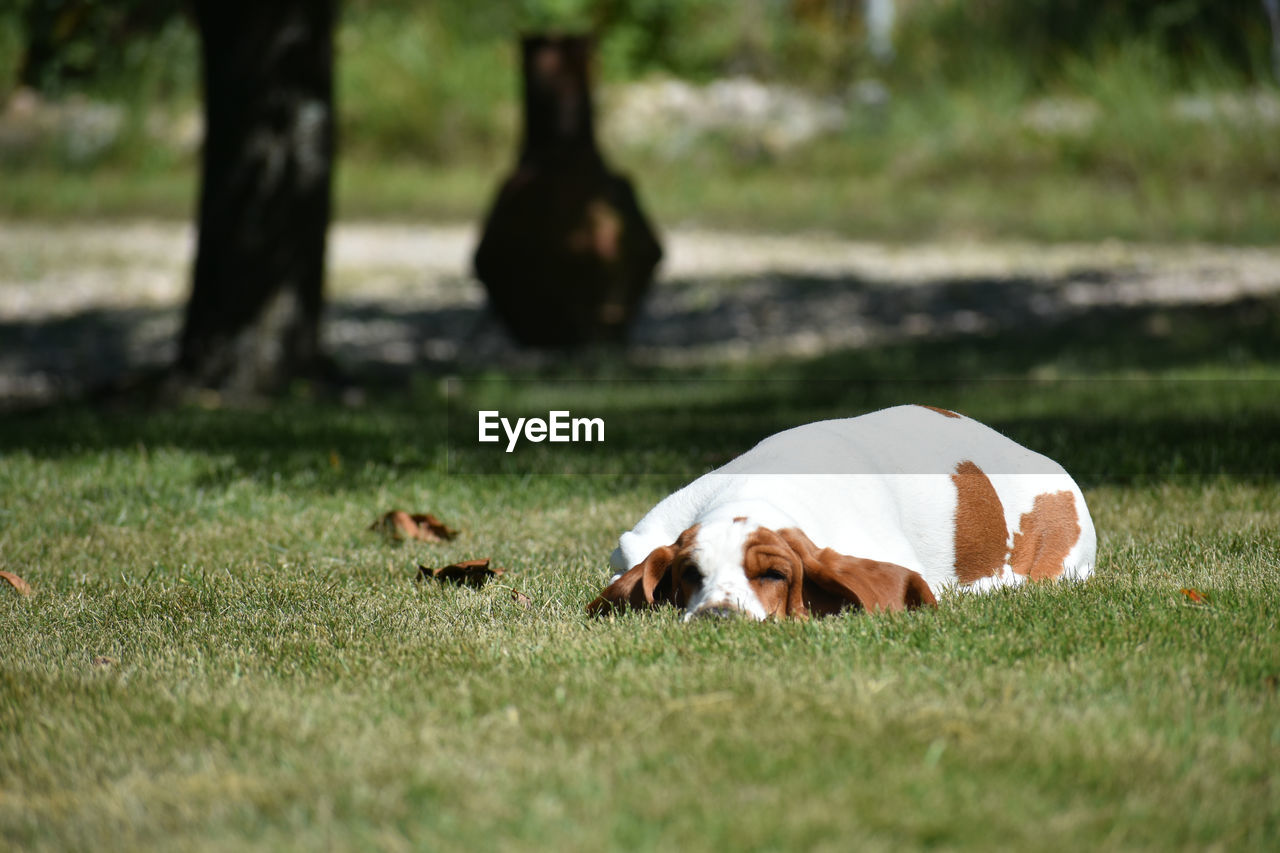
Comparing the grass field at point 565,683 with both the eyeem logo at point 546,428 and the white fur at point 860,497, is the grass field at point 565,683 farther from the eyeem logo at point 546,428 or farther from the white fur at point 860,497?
the eyeem logo at point 546,428

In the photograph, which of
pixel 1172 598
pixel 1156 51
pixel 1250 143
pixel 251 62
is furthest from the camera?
pixel 1156 51

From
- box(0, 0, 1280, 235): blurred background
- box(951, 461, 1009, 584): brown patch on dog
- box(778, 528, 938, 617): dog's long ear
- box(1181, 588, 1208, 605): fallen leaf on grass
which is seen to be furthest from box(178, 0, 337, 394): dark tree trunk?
box(0, 0, 1280, 235): blurred background

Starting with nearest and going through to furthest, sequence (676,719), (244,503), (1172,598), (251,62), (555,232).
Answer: (676,719)
(1172,598)
(244,503)
(251,62)
(555,232)

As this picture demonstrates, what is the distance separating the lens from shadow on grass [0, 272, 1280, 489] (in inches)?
232

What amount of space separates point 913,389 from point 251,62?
3873mm

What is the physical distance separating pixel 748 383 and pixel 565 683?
5.30 metres

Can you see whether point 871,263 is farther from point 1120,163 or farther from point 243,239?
point 243,239

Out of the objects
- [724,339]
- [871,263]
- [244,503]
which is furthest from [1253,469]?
[871,263]

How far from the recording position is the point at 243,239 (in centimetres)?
750

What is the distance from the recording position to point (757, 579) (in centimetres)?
333

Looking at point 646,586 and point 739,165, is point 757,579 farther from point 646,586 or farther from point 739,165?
point 739,165

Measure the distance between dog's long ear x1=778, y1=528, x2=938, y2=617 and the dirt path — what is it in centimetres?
609

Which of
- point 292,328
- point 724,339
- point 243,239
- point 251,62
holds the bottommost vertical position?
point 724,339

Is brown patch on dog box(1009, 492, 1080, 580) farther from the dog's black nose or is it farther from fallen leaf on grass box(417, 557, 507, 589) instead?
fallen leaf on grass box(417, 557, 507, 589)
